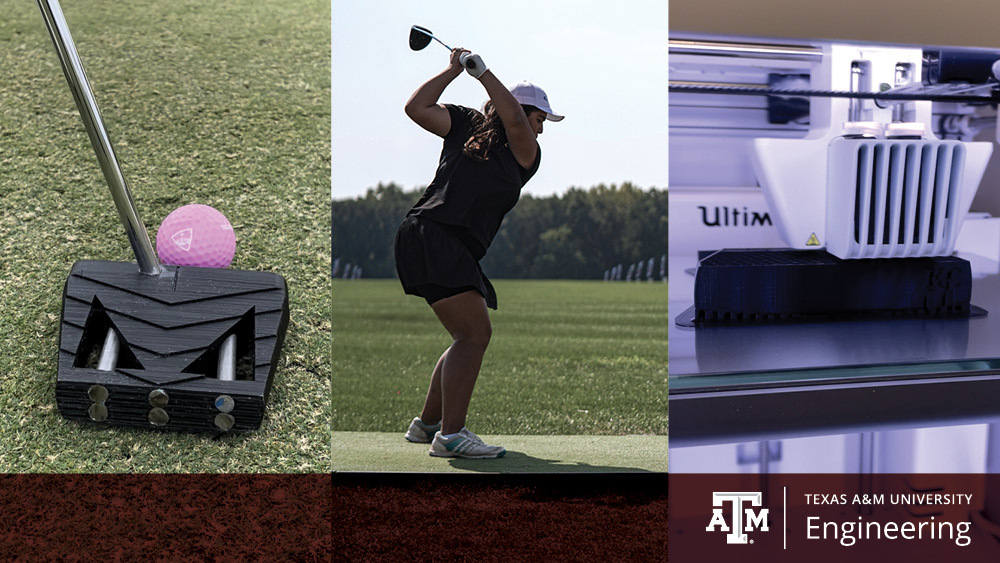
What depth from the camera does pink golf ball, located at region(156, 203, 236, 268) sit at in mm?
2197

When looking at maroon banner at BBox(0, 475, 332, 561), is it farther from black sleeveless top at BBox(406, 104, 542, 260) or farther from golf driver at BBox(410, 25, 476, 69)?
golf driver at BBox(410, 25, 476, 69)

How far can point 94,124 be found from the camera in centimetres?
184

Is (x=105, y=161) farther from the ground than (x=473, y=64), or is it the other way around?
(x=473, y=64)

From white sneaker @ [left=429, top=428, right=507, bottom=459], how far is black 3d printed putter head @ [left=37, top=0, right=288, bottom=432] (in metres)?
0.44

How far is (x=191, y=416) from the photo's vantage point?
1927mm

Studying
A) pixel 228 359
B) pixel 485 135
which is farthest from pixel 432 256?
pixel 228 359

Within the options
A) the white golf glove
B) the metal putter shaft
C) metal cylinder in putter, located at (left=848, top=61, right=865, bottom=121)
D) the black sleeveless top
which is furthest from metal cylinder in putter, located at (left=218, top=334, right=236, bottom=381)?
metal cylinder in putter, located at (left=848, top=61, right=865, bottom=121)

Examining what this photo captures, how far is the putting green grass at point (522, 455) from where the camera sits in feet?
6.12

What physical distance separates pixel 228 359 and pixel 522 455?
A: 775mm

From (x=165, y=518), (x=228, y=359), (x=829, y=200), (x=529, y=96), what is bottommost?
(x=165, y=518)

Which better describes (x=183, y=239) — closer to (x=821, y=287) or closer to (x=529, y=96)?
(x=529, y=96)

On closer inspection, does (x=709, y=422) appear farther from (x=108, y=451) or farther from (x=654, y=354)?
(x=654, y=354)

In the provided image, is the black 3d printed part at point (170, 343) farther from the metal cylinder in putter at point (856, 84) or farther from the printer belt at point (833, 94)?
the metal cylinder in putter at point (856, 84)

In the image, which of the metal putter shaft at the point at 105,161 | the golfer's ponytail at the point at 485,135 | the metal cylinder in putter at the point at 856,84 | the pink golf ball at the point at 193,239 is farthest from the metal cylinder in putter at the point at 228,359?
the metal cylinder in putter at the point at 856,84
